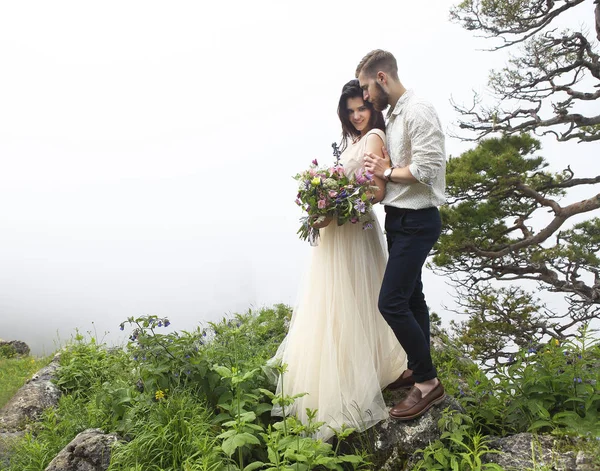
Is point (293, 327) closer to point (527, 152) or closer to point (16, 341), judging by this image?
point (527, 152)

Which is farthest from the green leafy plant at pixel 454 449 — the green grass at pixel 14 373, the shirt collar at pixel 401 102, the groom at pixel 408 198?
the green grass at pixel 14 373

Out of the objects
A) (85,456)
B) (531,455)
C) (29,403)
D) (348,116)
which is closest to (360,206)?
(348,116)

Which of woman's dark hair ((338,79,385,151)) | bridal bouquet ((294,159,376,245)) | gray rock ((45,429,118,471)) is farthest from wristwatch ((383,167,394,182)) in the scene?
gray rock ((45,429,118,471))

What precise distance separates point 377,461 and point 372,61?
275 centimetres

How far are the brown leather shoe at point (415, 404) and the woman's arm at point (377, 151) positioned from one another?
1354mm

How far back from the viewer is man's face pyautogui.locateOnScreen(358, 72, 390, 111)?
331cm

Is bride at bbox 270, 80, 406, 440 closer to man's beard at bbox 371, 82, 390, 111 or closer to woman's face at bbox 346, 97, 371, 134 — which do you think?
woman's face at bbox 346, 97, 371, 134

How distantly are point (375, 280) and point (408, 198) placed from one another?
79cm

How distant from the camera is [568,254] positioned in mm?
7586

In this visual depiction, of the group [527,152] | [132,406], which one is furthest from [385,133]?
[527,152]

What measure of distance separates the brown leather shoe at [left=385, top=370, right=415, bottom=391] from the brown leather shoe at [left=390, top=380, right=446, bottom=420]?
1.23ft

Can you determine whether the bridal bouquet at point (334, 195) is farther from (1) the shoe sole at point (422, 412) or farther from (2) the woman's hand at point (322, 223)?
(1) the shoe sole at point (422, 412)

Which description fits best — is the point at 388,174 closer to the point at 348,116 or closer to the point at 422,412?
the point at 348,116

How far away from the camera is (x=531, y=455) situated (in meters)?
2.82
